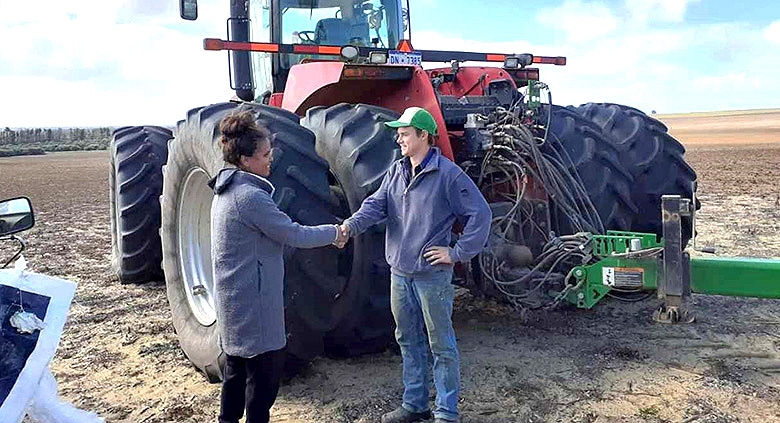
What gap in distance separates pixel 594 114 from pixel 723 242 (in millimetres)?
3389

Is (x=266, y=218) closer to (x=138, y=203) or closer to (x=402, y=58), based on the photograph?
(x=402, y=58)

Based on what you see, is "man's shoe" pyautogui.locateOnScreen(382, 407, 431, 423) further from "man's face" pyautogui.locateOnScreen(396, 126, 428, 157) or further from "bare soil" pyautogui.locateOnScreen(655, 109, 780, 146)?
"bare soil" pyautogui.locateOnScreen(655, 109, 780, 146)

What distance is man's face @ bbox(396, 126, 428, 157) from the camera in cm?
350

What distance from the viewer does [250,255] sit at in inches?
117

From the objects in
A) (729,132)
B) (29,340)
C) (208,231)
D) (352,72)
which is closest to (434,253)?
(352,72)

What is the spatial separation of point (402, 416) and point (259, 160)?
154 cm

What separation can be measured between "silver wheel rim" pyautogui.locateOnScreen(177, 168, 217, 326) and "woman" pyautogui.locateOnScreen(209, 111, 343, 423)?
1.58 meters

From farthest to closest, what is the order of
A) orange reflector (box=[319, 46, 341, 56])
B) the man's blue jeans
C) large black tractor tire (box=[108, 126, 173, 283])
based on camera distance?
large black tractor tire (box=[108, 126, 173, 283])
orange reflector (box=[319, 46, 341, 56])
the man's blue jeans

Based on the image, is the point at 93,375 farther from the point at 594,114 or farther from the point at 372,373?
the point at 594,114

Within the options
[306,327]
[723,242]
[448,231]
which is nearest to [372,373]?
[306,327]

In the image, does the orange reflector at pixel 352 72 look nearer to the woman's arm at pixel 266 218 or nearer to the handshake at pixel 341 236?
the handshake at pixel 341 236

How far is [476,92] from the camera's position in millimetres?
5180

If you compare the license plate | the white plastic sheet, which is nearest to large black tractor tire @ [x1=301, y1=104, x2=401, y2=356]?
the license plate

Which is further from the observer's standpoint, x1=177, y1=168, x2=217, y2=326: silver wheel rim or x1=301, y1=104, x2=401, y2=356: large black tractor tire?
x1=177, y1=168, x2=217, y2=326: silver wheel rim
